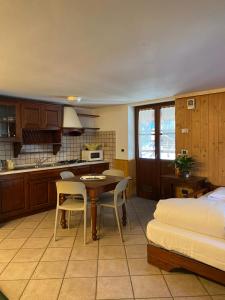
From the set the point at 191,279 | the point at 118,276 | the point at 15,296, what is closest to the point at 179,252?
the point at 191,279

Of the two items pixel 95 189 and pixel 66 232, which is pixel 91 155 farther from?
pixel 95 189

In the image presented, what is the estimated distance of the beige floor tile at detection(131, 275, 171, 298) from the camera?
6.63 feet

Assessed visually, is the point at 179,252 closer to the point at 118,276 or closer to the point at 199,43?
the point at 118,276

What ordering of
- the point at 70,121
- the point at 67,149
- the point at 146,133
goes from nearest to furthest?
the point at 70,121, the point at 146,133, the point at 67,149

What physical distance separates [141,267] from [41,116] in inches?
127

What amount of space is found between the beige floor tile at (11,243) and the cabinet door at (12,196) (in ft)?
2.44

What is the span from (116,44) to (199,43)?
27.0 inches

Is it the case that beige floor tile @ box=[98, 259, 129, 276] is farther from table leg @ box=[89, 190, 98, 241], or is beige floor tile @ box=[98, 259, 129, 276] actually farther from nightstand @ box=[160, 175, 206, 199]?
nightstand @ box=[160, 175, 206, 199]

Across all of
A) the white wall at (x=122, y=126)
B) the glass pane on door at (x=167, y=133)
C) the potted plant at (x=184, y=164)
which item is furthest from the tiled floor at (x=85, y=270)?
the white wall at (x=122, y=126)

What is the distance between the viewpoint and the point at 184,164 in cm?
390

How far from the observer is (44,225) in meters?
3.67

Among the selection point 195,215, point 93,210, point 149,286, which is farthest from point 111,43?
point 149,286

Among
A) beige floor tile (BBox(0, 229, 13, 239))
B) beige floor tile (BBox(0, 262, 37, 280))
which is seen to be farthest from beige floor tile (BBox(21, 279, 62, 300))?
beige floor tile (BBox(0, 229, 13, 239))

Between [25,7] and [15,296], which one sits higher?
[25,7]
